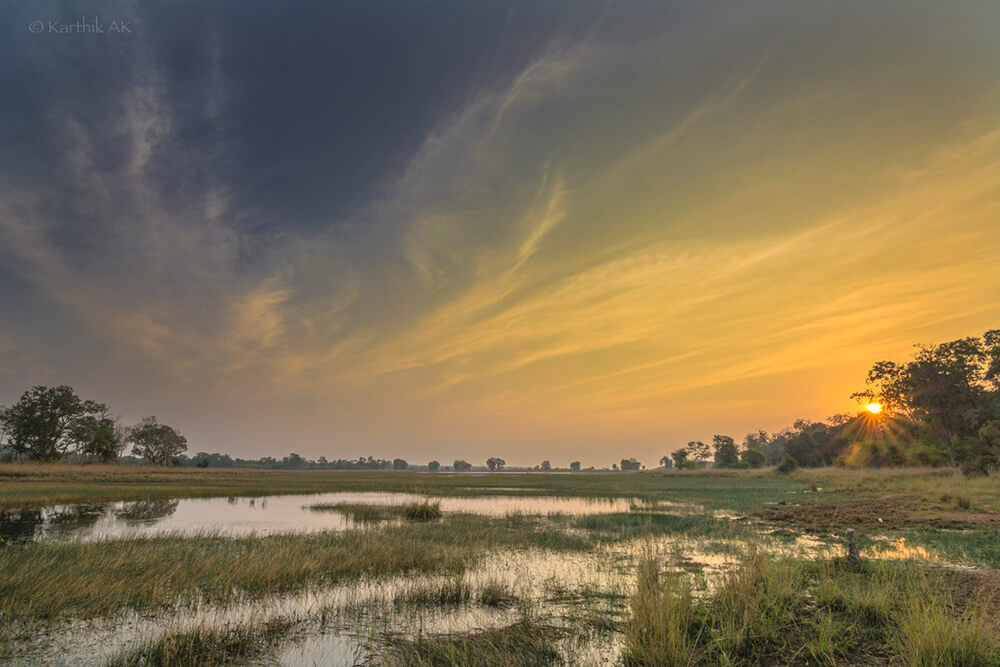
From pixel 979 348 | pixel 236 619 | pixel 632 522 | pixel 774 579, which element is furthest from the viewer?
pixel 979 348

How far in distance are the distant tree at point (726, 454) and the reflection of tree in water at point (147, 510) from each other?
532 feet

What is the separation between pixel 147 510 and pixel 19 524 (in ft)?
32.1

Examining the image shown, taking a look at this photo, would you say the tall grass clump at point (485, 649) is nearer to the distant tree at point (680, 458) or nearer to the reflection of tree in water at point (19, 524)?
the reflection of tree in water at point (19, 524)

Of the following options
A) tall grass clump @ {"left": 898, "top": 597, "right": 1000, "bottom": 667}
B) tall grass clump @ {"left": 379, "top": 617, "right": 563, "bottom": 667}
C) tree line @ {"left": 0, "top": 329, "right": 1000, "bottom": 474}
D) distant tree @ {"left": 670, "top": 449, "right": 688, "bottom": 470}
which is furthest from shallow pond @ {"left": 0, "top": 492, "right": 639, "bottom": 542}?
distant tree @ {"left": 670, "top": 449, "right": 688, "bottom": 470}

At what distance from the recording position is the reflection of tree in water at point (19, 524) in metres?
19.8

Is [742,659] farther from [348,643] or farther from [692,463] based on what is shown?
[692,463]

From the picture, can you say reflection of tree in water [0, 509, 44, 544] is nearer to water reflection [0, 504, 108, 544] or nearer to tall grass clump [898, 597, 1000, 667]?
water reflection [0, 504, 108, 544]

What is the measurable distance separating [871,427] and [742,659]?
108m

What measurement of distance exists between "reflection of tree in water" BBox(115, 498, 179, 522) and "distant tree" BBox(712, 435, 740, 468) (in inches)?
6390

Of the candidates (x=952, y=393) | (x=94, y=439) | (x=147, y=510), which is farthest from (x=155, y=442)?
(x=952, y=393)

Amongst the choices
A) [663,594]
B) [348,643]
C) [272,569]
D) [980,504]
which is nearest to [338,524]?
[272,569]

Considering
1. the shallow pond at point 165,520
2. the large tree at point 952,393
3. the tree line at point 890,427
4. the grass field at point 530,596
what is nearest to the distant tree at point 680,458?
the tree line at point 890,427

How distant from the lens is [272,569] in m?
14.1

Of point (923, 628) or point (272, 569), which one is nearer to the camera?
point (923, 628)
